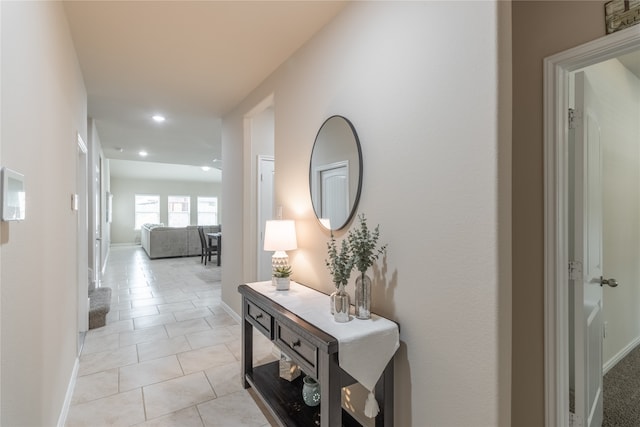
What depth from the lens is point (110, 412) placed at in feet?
6.55

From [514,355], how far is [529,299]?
313mm

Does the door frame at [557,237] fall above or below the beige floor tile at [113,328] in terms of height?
above

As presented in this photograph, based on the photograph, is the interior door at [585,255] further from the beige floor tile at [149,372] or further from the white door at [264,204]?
the white door at [264,204]

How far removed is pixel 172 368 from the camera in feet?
8.38

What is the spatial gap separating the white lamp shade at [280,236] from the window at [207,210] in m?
12.0

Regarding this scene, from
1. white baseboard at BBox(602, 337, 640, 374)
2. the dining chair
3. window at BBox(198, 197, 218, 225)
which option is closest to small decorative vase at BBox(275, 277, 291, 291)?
white baseboard at BBox(602, 337, 640, 374)

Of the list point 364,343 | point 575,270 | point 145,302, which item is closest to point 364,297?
point 364,343

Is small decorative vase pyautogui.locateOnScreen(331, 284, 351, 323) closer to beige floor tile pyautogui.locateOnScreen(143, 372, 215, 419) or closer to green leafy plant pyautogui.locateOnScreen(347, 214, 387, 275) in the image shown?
green leafy plant pyautogui.locateOnScreen(347, 214, 387, 275)

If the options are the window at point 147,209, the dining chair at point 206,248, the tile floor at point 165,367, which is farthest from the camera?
the window at point 147,209

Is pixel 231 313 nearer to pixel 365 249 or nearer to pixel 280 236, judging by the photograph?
pixel 280 236

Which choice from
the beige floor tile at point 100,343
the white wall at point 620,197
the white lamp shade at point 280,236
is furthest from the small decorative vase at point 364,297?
A: the beige floor tile at point 100,343

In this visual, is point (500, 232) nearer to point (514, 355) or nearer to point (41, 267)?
point (514, 355)

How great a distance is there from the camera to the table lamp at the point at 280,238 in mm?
2213

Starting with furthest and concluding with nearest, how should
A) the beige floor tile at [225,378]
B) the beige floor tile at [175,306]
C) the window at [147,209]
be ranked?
1. the window at [147,209]
2. the beige floor tile at [175,306]
3. the beige floor tile at [225,378]
